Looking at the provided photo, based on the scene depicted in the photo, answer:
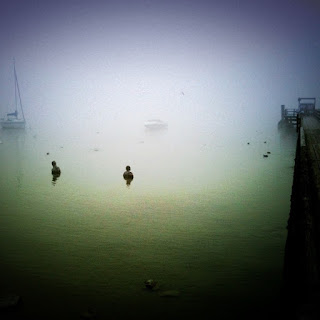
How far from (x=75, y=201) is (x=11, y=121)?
358 feet

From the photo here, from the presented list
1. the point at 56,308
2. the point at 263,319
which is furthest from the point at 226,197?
the point at 56,308

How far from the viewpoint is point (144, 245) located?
12898mm

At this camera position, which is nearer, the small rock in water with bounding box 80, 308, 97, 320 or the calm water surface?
the small rock in water with bounding box 80, 308, 97, 320

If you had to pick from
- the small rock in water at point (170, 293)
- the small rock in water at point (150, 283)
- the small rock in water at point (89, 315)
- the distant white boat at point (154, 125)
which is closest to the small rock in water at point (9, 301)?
the small rock in water at point (89, 315)

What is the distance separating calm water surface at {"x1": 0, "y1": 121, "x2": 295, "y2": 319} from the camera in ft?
30.5

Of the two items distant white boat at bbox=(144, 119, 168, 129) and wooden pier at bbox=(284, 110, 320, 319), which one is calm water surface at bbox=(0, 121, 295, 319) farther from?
distant white boat at bbox=(144, 119, 168, 129)

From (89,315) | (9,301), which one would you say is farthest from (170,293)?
(9,301)

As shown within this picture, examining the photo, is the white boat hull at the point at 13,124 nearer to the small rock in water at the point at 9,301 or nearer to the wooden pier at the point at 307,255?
the small rock in water at the point at 9,301

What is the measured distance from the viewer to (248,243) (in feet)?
42.4

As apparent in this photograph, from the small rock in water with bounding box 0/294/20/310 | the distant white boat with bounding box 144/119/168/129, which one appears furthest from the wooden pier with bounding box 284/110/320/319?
→ the distant white boat with bounding box 144/119/168/129

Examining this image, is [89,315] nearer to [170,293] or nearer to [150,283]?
[150,283]

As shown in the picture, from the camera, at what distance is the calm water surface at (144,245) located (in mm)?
9297

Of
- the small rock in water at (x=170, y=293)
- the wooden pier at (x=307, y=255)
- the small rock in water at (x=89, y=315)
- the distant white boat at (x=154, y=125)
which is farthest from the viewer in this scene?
the distant white boat at (x=154, y=125)

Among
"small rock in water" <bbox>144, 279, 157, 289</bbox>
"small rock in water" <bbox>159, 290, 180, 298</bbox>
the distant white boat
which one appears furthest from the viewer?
the distant white boat
